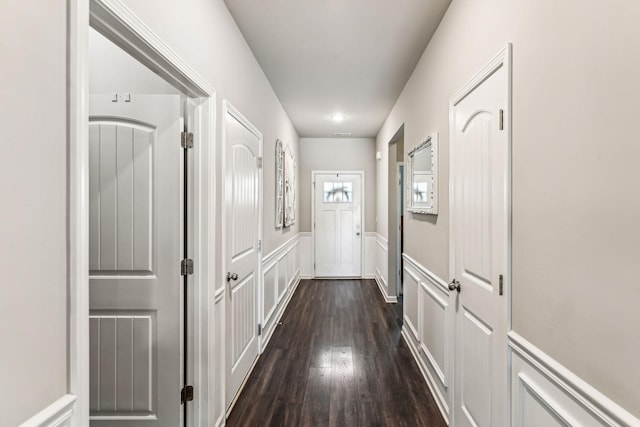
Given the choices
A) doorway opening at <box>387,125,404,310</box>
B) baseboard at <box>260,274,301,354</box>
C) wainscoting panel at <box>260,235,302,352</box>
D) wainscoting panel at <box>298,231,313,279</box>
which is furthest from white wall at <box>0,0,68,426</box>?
wainscoting panel at <box>298,231,313,279</box>

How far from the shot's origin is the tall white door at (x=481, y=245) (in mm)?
1354

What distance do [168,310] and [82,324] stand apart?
86cm

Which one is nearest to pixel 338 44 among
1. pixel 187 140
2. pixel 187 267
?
pixel 187 140

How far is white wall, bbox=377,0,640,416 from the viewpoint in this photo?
30.6 inches

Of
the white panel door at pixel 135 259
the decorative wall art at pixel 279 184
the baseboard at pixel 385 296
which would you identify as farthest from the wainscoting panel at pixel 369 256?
the white panel door at pixel 135 259

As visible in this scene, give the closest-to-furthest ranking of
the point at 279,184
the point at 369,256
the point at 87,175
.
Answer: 1. the point at 87,175
2. the point at 279,184
3. the point at 369,256

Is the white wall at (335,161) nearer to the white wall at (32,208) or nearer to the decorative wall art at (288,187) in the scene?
the decorative wall art at (288,187)

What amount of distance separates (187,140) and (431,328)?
2139 mm

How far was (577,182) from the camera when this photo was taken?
935mm

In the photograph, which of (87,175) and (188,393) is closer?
(87,175)

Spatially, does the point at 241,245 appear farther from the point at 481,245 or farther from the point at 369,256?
the point at 369,256

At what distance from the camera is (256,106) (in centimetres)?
283

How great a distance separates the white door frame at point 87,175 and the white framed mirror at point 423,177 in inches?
60.5

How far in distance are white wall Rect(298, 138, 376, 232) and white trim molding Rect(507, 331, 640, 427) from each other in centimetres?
474
